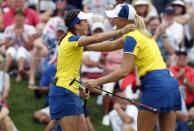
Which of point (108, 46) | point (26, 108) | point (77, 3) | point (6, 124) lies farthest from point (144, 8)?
point (108, 46)

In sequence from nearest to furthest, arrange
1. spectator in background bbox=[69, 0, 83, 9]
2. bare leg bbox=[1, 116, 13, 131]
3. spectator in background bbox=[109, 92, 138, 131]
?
bare leg bbox=[1, 116, 13, 131] < spectator in background bbox=[109, 92, 138, 131] < spectator in background bbox=[69, 0, 83, 9]

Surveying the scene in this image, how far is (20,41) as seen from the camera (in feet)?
48.8

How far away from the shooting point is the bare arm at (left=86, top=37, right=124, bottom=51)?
9.47 m

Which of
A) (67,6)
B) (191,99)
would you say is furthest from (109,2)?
(191,99)

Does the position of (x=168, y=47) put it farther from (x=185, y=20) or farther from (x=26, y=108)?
(x=26, y=108)

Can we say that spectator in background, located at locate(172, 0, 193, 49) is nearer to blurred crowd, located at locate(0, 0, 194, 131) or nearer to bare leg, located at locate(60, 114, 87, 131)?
blurred crowd, located at locate(0, 0, 194, 131)

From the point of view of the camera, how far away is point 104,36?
360 inches

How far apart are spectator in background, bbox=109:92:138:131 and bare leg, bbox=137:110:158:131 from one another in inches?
121

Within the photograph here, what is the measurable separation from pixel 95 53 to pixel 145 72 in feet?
17.4

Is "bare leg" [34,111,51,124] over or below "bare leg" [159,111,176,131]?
below

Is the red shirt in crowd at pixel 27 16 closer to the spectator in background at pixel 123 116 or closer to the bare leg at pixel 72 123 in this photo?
the spectator in background at pixel 123 116

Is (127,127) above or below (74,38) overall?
below

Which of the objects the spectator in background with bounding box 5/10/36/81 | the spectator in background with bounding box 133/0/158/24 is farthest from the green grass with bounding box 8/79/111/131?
the spectator in background with bounding box 133/0/158/24

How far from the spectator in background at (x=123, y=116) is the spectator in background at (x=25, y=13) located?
12.2 feet
